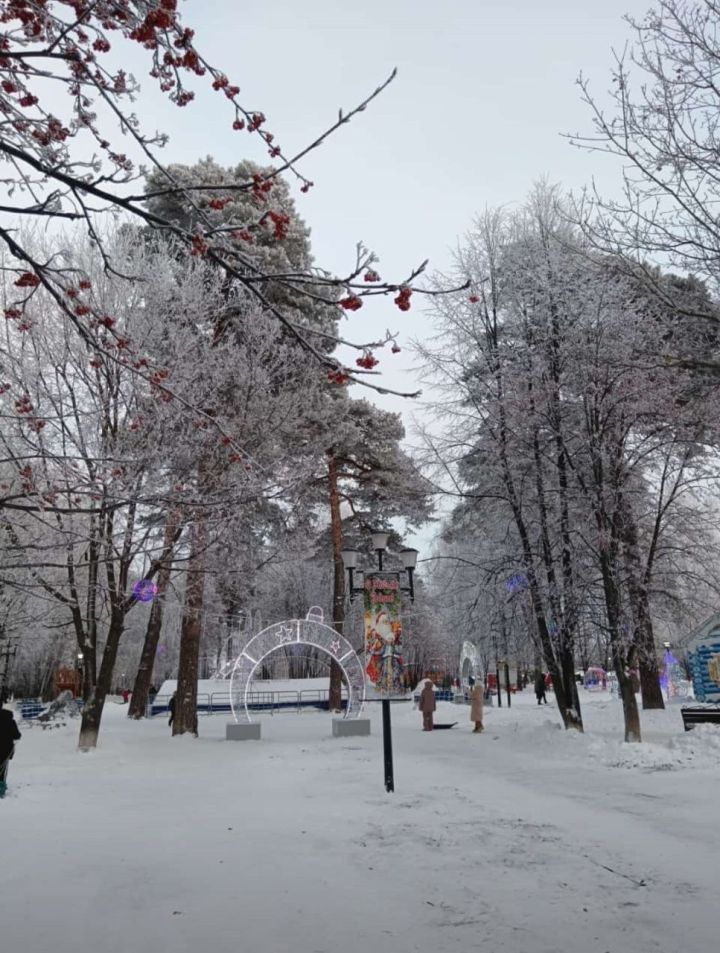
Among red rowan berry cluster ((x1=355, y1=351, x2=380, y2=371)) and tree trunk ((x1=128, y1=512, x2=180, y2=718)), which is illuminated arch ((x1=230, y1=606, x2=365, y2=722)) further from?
red rowan berry cluster ((x1=355, y1=351, x2=380, y2=371))

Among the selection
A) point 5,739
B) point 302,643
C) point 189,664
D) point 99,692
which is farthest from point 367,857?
point 189,664

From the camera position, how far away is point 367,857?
6.46 metres

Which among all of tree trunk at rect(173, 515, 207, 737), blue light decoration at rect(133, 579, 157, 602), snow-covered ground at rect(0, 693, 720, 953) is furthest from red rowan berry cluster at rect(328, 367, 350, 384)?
tree trunk at rect(173, 515, 207, 737)

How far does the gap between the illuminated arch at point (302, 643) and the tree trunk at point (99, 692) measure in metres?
4.06

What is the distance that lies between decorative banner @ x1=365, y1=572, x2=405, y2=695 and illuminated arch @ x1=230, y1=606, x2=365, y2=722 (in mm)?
7463

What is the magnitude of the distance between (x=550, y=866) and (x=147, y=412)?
39.1 ft

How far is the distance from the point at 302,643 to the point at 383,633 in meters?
8.81

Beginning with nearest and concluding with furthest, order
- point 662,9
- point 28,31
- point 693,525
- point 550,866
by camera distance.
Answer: point 28,31, point 550,866, point 662,9, point 693,525

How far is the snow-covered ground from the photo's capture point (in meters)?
4.60

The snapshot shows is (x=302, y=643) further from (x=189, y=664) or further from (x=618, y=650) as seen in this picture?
(x=618, y=650)

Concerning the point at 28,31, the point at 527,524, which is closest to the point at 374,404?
the point at 527,524

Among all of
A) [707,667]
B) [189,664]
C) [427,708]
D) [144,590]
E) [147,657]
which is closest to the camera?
[144,590]

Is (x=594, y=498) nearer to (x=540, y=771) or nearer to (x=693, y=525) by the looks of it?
(x=693, y=525)

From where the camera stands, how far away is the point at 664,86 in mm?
8109
